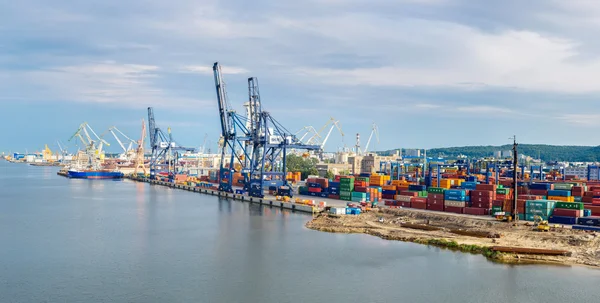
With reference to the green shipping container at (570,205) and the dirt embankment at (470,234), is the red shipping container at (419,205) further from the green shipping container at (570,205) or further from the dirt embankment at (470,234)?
the green shipping container at (570,205)

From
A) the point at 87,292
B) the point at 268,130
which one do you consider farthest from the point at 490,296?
the point at 268,130

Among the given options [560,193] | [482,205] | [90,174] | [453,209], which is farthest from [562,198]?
[90,174]

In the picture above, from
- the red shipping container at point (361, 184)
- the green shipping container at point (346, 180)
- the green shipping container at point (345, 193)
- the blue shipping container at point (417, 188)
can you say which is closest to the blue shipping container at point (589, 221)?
the blue shipping container at point (417, 188)

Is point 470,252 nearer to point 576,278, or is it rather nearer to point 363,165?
point 576,278

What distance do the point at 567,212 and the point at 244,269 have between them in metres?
19.3

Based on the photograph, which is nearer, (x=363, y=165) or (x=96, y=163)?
(x=363, y=165)

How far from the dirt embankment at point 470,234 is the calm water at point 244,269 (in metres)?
1.02

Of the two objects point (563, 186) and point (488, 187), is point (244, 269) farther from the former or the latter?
point (563, 186)

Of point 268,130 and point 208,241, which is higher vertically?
point 268,130

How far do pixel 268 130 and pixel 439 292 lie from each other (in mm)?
32006

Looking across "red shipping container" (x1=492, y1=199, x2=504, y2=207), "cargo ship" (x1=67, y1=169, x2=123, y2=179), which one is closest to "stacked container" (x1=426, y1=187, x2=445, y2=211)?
"red shipping container" (x1=492, y1=199, x2=504, y2=207)

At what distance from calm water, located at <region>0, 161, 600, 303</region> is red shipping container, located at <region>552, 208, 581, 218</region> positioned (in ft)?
29.5

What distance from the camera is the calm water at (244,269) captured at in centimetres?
1842

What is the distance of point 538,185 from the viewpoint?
42.5 m
